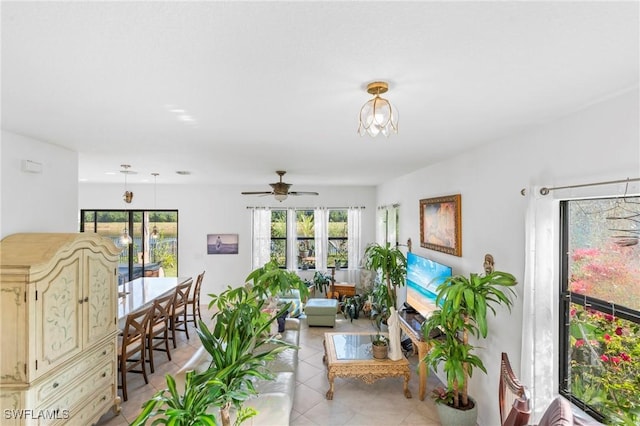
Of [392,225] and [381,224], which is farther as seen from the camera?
[381,224]

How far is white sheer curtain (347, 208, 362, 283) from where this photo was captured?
7.08 metres

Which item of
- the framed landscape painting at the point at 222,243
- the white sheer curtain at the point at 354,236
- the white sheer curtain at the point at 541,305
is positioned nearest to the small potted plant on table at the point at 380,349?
the white sheer curtain at the point at 541,305

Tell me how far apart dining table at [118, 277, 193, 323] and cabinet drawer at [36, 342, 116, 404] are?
0.64 metres

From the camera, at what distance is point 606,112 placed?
5.80 ft

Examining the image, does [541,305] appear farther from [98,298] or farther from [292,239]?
[292,239]

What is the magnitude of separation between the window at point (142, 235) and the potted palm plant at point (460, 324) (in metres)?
5.87

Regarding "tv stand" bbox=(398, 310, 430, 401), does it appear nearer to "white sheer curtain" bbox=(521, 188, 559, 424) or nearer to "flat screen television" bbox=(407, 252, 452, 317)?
"flat screen television" bbox=(407, 252, 452, 317)

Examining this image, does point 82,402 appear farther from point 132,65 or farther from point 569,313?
point 569,313

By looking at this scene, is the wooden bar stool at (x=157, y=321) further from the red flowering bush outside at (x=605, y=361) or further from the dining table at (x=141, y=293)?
the red flowering bush outside at (x=605, y=361)

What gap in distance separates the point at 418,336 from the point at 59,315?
3347 millimetres

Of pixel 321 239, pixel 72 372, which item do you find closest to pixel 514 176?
pixel 72 372

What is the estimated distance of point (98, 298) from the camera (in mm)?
2863

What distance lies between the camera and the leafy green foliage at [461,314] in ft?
7.83

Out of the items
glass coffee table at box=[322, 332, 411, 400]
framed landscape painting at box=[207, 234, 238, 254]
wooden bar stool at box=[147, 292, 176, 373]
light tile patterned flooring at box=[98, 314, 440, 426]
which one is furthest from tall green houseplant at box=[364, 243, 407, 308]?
framed landscape painting at box=[207, 234, 238, 254]
